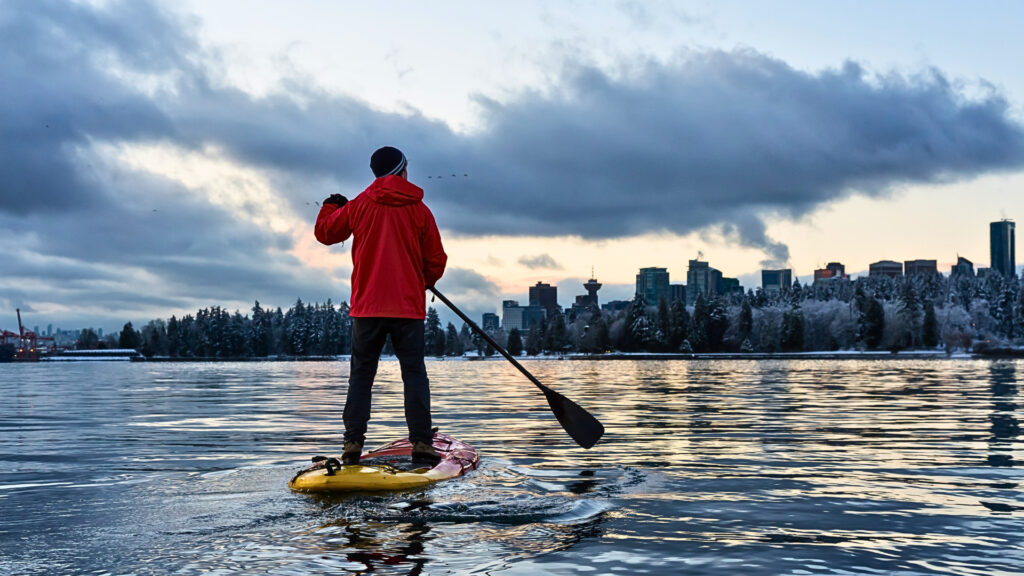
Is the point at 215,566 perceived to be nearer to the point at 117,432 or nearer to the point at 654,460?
the point at 654,460

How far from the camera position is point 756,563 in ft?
14.9

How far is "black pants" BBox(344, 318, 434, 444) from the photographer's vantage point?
776cm

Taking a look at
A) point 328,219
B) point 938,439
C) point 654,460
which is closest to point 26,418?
point 328,219

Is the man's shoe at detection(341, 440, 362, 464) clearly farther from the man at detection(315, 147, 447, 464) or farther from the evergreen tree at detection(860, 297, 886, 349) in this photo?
the evergreen tree at detection(860, 297, 886, 349)

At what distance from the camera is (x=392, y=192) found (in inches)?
312

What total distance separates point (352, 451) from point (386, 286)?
1.45 m

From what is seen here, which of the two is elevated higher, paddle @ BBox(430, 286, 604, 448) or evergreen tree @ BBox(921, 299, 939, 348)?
evergreen tree @ BBox(921, 299, 939, 348)

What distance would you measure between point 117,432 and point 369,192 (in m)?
7.47

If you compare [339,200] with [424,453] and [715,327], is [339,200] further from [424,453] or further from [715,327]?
[715,327]

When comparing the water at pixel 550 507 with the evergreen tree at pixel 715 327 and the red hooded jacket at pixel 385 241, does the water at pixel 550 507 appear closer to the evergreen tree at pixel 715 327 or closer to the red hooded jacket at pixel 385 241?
the red hooded jacket at pixel 385 241

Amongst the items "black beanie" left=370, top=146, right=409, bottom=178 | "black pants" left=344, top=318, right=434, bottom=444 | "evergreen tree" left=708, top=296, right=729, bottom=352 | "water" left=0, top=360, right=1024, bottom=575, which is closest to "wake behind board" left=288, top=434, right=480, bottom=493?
"water" left=0, top=360, right=1024, bottom=575

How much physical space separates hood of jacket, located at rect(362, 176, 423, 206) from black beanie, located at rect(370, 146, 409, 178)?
0.10 meters

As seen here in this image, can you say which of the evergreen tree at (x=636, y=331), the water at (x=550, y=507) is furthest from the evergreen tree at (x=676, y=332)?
the water at (x=550, y=507)

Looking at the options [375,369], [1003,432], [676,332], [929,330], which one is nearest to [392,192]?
[375,369]
